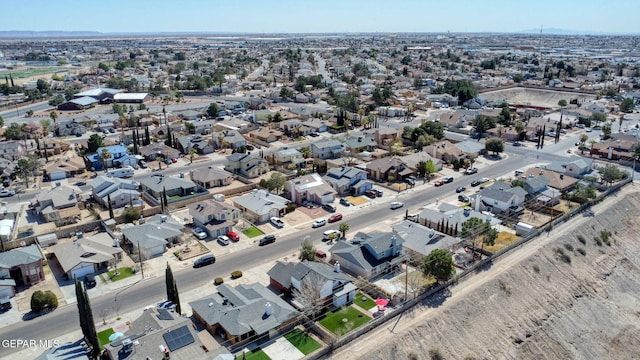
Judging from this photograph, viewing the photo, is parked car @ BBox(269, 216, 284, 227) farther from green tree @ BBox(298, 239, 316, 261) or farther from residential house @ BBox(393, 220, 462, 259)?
residential house @ BBox(393, 220, 462, 259)

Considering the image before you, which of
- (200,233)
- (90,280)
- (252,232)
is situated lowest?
(90,280)

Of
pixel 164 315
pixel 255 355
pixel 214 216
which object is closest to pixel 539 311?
pixel 255 355

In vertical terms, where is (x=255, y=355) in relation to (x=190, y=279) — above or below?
below

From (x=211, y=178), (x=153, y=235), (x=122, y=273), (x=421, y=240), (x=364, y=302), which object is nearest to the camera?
(x=364, y=302)

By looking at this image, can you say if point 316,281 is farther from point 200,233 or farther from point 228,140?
point 228,140

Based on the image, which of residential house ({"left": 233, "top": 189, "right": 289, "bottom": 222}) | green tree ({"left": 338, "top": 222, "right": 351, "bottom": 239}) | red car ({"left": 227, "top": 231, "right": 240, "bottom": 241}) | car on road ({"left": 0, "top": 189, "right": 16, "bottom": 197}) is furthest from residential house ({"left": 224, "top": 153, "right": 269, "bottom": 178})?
car on road ({"left": 0, "top": 189, "right": 16, "bottom": 197})

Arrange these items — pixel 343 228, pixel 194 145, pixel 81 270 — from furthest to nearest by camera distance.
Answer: pixel 194 145 → pixel 343 228 → pixel 81 270

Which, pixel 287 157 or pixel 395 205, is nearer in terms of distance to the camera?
pixel 395 205

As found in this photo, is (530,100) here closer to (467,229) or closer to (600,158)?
(600,158)
